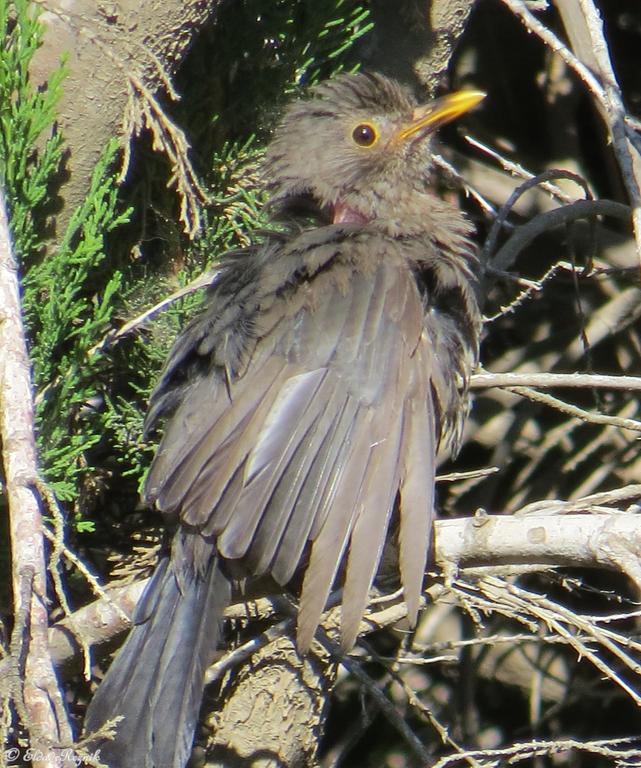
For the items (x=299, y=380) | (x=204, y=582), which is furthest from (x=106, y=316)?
(x=204, y=582)

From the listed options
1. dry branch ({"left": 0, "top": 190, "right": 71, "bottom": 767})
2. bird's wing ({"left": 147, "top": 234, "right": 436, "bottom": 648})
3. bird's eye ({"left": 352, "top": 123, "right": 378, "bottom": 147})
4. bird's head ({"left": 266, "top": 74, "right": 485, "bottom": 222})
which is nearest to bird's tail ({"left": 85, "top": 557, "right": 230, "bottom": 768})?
bird's wing ({"left": 147, "top": 234, "right": 436, "bottom": 648})

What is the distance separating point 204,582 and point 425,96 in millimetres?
2514

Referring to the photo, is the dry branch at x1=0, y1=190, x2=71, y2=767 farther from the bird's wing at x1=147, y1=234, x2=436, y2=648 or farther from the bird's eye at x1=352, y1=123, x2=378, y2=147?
the bird's eye at x1=352, y1=123, x2=378, y2=147

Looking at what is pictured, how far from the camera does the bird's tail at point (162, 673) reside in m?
3.36

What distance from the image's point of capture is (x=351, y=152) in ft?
15.6

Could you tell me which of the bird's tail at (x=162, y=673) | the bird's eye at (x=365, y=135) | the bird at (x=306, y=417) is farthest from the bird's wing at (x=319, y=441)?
the bird's eye at (x=365, y=135)

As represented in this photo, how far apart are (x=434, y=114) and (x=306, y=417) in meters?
1.53

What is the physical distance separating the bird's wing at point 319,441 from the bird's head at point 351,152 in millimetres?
668

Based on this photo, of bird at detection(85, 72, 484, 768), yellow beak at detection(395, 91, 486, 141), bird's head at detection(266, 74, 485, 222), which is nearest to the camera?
bird at detection(85, 72, 484, 768)

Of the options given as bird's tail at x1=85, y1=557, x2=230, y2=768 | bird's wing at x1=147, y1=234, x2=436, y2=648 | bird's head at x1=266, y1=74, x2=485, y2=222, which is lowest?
bird's tail at x1=85, y1=557, x2=230, y2=768

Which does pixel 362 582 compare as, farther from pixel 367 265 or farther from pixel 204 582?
pixel 367 265

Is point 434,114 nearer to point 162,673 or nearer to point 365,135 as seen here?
point 365,135

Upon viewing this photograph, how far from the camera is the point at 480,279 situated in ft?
14.7

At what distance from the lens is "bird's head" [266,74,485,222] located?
4668 mm
